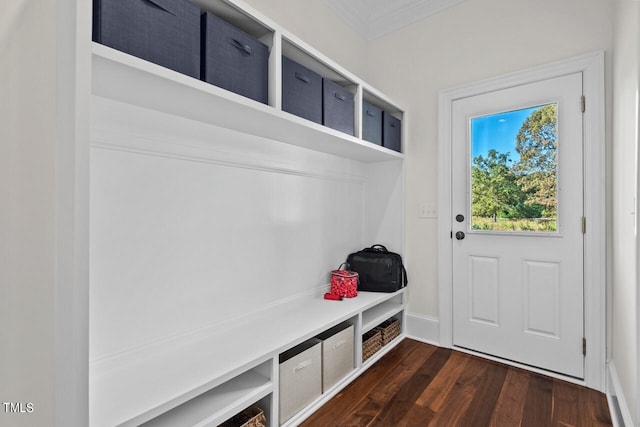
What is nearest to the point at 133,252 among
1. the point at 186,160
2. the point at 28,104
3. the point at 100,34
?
the point at 186,160

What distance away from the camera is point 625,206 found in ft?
4.78

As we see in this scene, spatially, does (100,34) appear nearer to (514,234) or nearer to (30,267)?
(30,267)

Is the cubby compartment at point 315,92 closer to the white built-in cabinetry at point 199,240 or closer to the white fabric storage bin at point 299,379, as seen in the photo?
the white built-in cabinetry at point 199,240

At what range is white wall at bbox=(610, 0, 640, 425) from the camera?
1.23 metres

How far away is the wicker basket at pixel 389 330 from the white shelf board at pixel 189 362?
568 millimetres

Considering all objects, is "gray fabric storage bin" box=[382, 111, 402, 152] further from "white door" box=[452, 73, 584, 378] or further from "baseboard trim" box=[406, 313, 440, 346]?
"baseboard trim" box=[406, 313, 440, 346]

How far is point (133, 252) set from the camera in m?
1.32

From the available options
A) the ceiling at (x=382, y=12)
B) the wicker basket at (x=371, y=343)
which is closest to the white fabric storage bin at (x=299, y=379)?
the wicker basket at (x=371, y=343)

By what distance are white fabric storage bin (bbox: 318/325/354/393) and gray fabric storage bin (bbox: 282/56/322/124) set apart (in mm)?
1219

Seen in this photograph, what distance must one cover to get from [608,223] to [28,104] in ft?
8.63

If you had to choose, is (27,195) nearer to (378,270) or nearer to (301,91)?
(301,91)

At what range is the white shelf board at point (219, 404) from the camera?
3.81 ft

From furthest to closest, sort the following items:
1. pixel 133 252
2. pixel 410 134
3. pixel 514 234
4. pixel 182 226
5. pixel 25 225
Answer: pixel 410 134 → pixel 514 234 → pixel 182 226 → pixel 133 252 → pixel 25 225

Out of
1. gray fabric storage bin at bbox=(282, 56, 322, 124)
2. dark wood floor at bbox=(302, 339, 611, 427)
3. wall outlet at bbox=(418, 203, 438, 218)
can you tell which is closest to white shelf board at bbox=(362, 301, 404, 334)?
dark wood floor at bbox=(302, 339, 611, 427)
